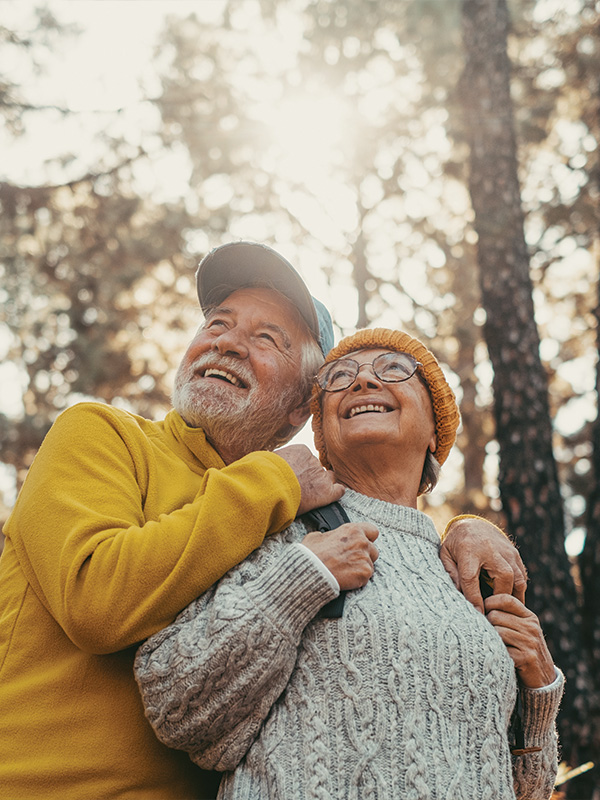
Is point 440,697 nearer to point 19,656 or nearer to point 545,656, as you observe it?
point 545,656

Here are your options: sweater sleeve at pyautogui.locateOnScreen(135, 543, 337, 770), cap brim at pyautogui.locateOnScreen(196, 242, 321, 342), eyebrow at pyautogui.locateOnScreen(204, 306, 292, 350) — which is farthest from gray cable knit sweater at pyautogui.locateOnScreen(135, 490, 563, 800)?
cap brim at pyautogui.locateOnScreen(196, 242, 321, 342)

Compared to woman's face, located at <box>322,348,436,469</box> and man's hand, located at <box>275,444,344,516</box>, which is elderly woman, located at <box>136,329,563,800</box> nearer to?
man's hand, located at <box>275,444,344,516</box>

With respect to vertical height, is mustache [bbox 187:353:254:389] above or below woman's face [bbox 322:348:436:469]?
above

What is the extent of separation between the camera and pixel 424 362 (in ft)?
8.85

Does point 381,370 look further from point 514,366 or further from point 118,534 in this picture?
point 514,366

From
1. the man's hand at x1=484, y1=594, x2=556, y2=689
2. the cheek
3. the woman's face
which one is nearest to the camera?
the man's hand at x1=484, y1=594, x2=556, y2=689

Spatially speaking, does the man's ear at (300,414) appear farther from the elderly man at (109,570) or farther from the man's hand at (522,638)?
the man's hand at (522,638)

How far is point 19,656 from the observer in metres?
1.92

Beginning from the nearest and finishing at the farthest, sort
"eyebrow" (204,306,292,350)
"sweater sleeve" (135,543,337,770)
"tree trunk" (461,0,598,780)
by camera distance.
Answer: "sweater sleeve" (135,543,337,770)
"eyebrow" (204,306,292,350)
"tree trunk" (461,0,598,780)

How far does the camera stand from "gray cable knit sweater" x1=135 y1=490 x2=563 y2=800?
67.9 inches

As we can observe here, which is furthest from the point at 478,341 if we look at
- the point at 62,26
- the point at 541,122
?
the point at 62,26

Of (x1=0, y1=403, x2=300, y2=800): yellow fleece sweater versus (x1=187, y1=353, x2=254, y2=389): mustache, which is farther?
(x1=187, y1=353, x2=254, y2=389): mustache

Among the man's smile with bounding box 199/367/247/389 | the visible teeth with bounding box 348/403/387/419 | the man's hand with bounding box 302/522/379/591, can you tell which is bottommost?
the man's hand with bounding box 302/522/379/591

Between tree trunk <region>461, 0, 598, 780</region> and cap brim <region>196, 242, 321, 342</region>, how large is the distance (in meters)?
2.23
